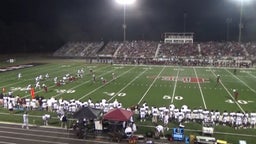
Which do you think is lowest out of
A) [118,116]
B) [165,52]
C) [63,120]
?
[63,120]

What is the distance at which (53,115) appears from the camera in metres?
17.7

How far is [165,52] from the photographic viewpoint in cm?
5694

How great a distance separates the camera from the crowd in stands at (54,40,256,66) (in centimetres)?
5131

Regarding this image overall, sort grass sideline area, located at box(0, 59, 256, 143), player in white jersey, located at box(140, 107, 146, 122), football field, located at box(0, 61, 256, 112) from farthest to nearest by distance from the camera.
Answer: football field, located at box(0, 61, 256, 112)
player in white jersey, located at box(140, 107, 146, 122)
grass sideline area, located at box(0, 59, 256, 143)

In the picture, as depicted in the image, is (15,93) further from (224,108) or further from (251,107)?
(251,107)

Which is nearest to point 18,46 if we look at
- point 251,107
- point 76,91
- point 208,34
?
point 208,34

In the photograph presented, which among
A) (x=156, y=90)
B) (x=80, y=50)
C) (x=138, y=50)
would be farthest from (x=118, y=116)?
(x=80, y=50)

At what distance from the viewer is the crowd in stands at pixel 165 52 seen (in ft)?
168

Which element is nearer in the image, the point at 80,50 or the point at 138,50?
the point at 138,50

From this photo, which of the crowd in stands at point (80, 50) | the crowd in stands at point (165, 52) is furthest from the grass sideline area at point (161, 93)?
the crowd in stands at point (80, 50)

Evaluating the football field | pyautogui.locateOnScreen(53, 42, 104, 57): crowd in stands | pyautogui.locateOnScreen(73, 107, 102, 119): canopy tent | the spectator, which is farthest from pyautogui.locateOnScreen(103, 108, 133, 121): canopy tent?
pyautogui.locateOnScreen(53, 42, 104, 57): crowd in stands

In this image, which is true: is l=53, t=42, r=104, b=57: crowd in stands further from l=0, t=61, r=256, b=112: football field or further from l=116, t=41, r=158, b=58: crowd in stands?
l=0, t=61, r=256, b=112: football field

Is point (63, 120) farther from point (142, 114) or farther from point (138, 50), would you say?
point (138, 50)

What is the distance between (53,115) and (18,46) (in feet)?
186
